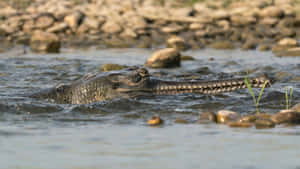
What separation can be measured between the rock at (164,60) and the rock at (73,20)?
22.7 ft

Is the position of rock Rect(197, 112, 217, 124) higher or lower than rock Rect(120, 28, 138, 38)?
lower

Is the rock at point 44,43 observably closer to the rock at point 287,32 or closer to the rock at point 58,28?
the rock at point 58,28

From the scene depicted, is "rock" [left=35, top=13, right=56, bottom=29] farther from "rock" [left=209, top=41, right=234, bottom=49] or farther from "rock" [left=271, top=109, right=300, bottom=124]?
"rock" [left=271, top=109, right=300, bottom=124]

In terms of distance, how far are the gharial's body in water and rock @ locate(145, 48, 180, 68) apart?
341 centimetres

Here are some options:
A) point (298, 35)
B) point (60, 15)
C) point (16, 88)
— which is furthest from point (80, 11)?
point (16, 88)

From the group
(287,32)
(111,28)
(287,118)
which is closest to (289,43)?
(287,32)

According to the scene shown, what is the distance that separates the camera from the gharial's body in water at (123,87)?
18.5 ft

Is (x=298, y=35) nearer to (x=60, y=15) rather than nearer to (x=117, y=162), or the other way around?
(x=60, y=15)

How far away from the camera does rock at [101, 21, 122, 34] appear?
15430 millimetres

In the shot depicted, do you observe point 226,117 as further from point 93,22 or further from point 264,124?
point 93,22

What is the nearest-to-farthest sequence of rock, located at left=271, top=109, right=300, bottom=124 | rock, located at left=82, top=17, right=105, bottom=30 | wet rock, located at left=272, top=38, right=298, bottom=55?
rock, located at left=271, top=109, right=300, bottom=124 → wet rock, located at left=272, top=38, right=298, bottom=55 → rock, located at left=82, top=17, right=105, bottom=30

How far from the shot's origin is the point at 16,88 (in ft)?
23.3

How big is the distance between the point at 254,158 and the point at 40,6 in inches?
692

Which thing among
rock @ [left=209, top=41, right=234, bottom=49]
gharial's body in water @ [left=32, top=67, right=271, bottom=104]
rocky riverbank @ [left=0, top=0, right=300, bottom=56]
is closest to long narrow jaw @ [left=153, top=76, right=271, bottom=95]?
gharial's body in water @ [left=32, top=67, right=271, bottom=104]
